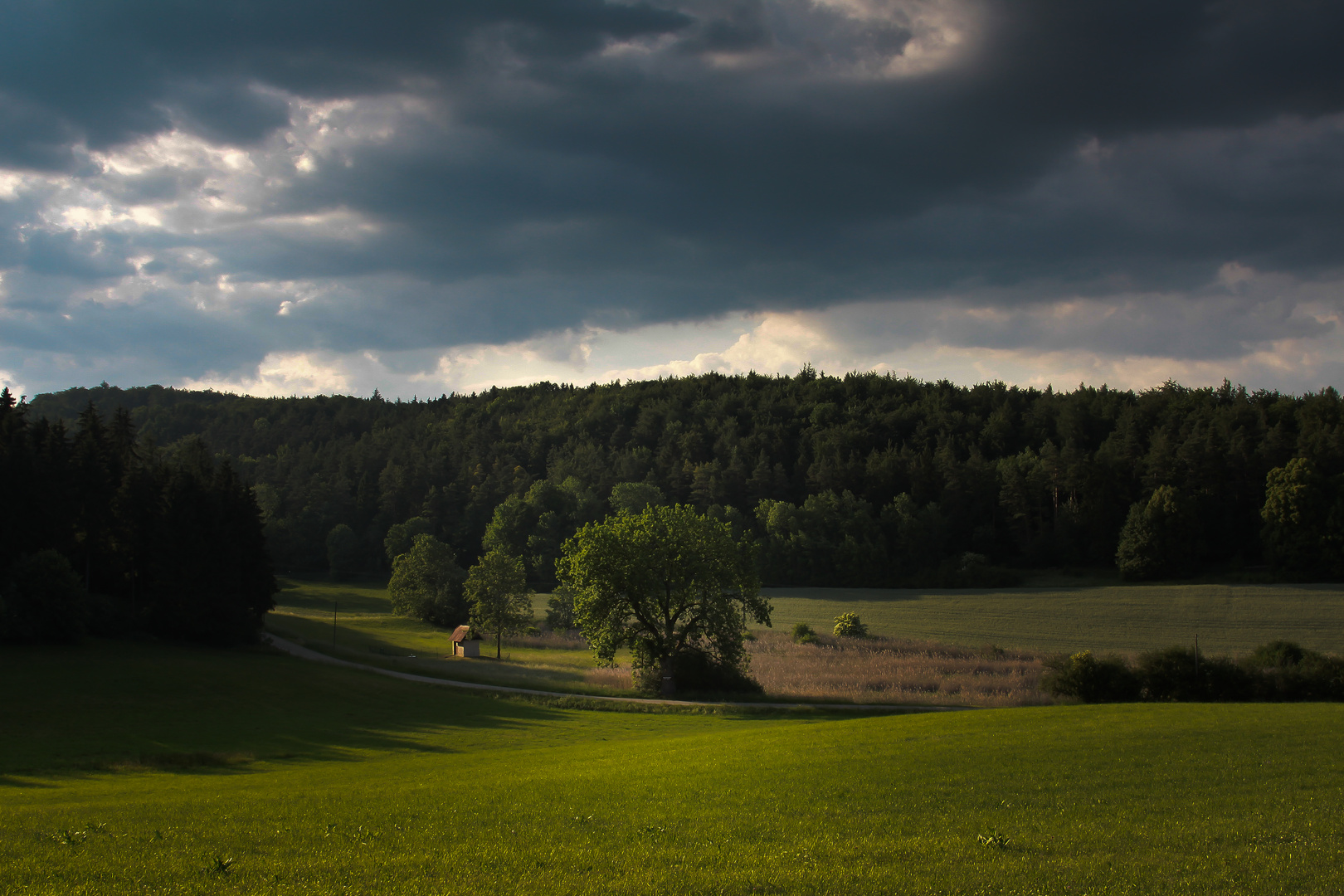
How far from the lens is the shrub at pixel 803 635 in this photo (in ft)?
204

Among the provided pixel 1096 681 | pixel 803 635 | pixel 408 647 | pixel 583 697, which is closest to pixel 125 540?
pixel 408 647

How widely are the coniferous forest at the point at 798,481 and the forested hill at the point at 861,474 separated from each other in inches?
12.2

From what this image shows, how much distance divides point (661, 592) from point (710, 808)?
104 feet

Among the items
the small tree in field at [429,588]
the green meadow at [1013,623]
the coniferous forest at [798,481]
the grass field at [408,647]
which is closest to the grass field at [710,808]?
the grass field at [408,647]

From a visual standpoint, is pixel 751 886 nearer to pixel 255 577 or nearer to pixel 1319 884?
pixel 1319 884

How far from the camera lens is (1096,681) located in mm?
38719

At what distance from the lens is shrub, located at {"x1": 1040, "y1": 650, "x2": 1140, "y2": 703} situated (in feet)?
127

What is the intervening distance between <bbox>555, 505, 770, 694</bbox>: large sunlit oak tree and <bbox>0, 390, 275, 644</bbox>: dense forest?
30.1 m

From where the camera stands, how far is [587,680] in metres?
51.9

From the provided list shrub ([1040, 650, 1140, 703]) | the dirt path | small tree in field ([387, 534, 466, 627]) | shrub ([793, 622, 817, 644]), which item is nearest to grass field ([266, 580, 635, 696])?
the dirt path

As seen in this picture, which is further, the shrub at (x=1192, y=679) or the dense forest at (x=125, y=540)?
the dense forest at (x=125, y=540)

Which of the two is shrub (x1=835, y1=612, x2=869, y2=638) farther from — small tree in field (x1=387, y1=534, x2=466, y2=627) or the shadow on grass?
small tree in field (x1=387, y1=534, x2=466, y2=627)

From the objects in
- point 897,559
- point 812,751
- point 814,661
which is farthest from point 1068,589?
point 812,751

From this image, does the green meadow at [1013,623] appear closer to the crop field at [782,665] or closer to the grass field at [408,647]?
the grass field at [408,647]
